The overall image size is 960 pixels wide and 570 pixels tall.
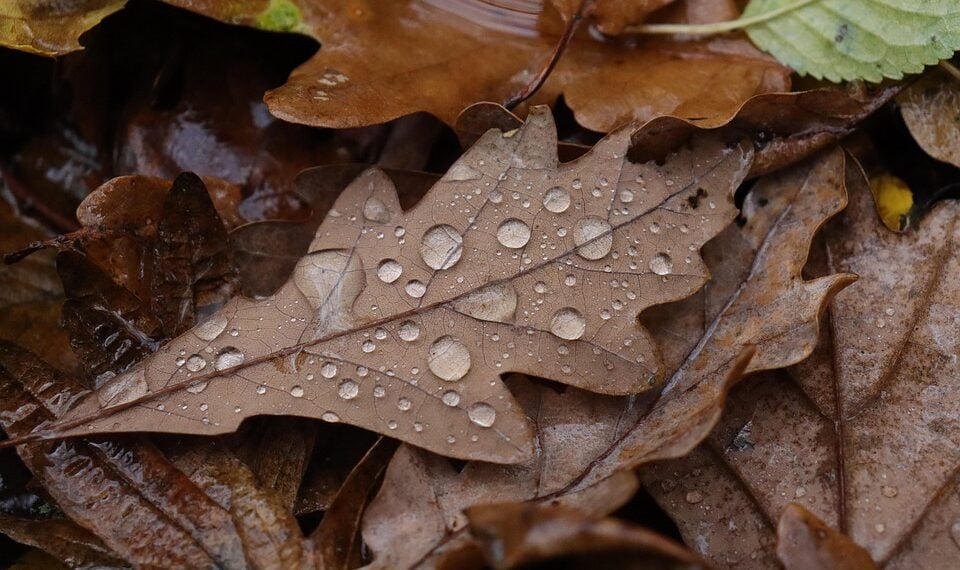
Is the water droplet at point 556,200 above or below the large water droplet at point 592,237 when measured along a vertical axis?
above

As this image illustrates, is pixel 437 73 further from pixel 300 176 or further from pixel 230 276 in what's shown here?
pixel 230 276

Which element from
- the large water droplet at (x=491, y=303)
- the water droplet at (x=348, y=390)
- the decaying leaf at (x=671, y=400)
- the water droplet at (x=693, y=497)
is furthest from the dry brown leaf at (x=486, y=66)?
the water droplet at (x=693, y=497)

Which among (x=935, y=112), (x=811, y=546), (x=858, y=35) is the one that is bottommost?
(x=811, y=546)

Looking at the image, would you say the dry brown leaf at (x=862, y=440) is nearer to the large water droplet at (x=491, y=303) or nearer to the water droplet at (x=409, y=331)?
the large water droplet at (x=491, y=303)

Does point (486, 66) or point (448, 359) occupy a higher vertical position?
point (486, 66)

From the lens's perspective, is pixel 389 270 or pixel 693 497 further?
pixel 389 270

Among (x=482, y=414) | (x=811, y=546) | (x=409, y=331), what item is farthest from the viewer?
(x=409, y=331)

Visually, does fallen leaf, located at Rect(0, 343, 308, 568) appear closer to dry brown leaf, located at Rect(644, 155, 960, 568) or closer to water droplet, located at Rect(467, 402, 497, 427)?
water droplet, located at Rect(467, 402, 497, 427)

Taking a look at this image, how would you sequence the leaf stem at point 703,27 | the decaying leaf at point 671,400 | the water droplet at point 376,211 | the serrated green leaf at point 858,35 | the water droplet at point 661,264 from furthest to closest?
the leaf stem at point 703,27
the serrated green leaf at point 858,35
the water droplet at point 376,211
the water droplet at point 661,264
the decaying leaf at point 671,400

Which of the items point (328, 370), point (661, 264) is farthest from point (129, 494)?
point (661, 264)

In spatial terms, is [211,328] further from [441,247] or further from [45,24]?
[45,24]
